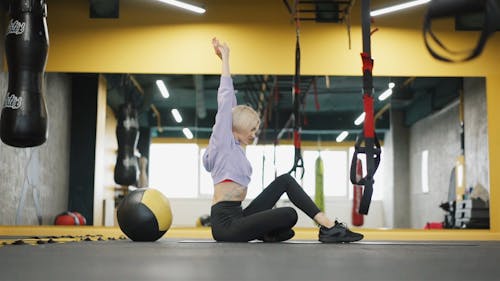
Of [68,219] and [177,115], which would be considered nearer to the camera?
[68,219]

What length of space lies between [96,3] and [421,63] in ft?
12.8

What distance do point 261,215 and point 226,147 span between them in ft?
1.32

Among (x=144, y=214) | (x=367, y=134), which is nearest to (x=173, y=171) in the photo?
(x=144, y=214)

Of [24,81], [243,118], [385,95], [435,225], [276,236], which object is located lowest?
[435,225]

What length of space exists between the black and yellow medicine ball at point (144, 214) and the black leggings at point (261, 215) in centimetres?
42


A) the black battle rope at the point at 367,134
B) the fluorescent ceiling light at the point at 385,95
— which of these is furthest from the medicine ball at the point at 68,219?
the black battle rope at the point at 367,134

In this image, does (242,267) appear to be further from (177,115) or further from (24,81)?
(177,115)

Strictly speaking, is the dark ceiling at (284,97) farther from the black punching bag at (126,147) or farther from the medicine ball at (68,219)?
the medicine ball at (68,219)

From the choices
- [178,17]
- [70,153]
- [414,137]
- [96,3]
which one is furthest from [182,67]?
[414,137]

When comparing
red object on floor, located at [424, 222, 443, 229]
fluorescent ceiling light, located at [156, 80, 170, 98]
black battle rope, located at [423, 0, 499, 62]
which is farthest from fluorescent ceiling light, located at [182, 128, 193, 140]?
black battle rope, located at [423, 0, 499, 62]

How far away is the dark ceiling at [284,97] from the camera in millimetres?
8211

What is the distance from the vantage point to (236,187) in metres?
3.60

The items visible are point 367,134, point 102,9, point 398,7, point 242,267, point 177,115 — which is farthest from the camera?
point 177,115

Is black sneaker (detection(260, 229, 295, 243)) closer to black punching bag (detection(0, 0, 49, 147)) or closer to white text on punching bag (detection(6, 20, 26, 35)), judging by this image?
black punching bag (detection(0, 0, 49, 147))
